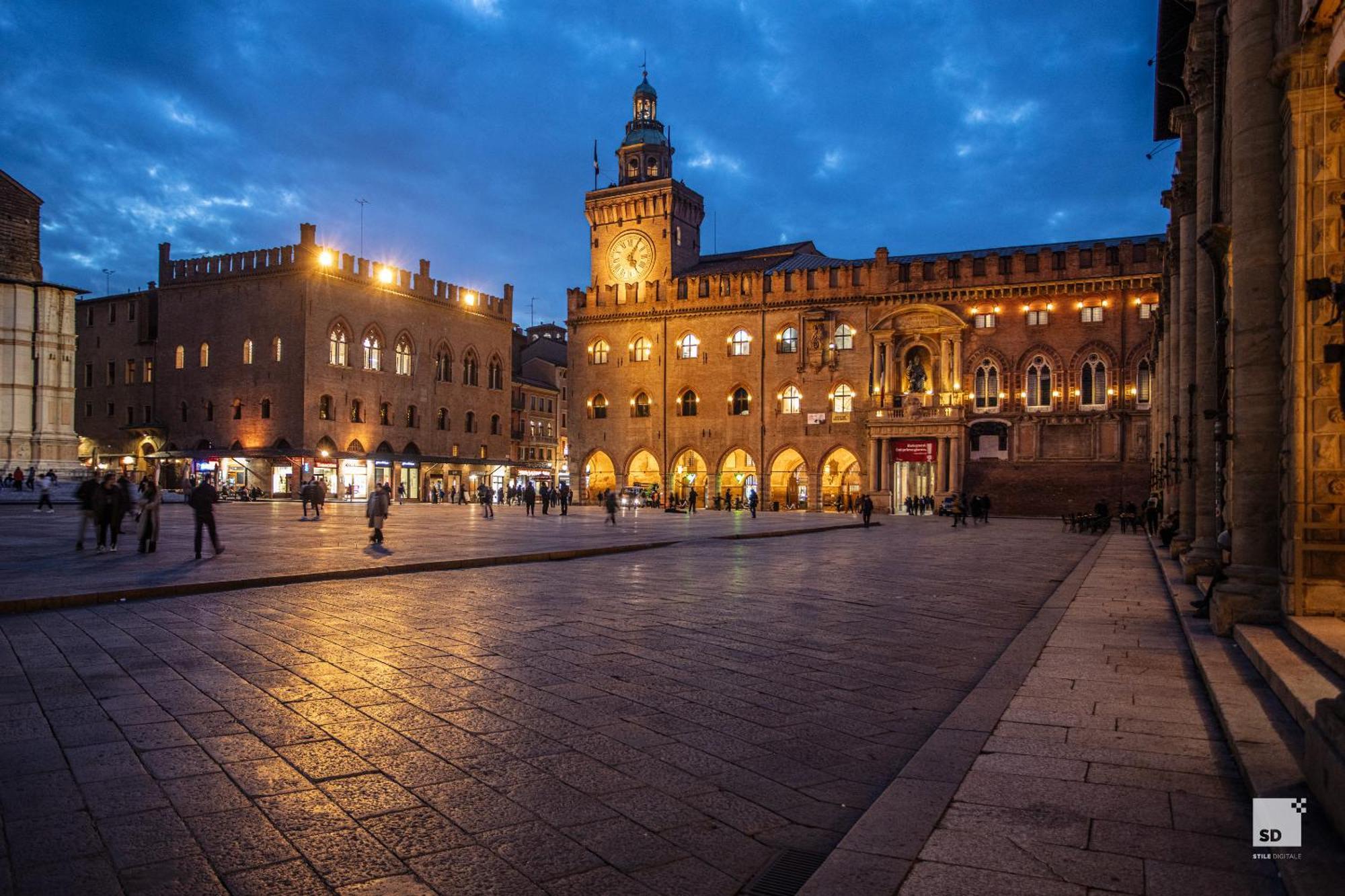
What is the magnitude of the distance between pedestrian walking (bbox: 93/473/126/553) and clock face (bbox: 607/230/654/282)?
44.3 metres

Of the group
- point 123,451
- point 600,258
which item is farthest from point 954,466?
point 123,451

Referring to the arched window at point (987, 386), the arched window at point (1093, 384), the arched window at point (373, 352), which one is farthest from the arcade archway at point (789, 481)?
the arched window at point (373, 352)

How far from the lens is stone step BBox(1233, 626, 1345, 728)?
507 cm

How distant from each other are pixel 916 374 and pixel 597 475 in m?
19.9

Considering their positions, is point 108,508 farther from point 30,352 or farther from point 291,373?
point 291,373

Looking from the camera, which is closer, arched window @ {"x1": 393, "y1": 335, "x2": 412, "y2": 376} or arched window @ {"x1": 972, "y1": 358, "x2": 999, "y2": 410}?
arched window @ {"x1": 972, "y1": 358, "x2": 999, "y2": 410}

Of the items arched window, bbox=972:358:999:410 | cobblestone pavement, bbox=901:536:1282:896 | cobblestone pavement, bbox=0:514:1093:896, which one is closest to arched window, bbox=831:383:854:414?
arched window, bbox=972:358:999:410

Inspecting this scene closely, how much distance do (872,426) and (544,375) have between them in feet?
118

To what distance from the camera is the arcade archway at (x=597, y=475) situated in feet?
189

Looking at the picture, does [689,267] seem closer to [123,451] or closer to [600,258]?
[600,258]

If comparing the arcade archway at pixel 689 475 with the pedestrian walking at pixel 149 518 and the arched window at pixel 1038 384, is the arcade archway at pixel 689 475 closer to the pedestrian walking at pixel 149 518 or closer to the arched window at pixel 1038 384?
the arched window at pixel 1038 384

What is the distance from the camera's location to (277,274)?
52.5m

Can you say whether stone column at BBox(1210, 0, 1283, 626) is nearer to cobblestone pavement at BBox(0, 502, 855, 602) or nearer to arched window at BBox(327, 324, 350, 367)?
cobblestone pavement at BBox(0, 502, 855, 602)

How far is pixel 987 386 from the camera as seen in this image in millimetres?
47562
